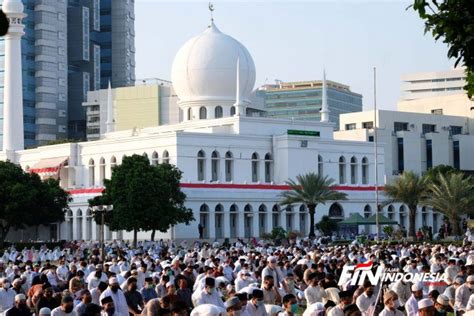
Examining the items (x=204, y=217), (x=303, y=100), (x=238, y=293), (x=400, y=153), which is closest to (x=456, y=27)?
(x=238, y=293)

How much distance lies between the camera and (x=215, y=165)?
80188mm

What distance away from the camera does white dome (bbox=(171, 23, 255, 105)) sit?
83812 mm

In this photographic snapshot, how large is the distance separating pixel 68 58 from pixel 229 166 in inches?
2396

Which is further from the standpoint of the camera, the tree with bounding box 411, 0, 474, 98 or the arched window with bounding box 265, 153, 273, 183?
the arched window with bounding box 265, 153, 273, 183

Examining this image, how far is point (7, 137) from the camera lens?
93.5m

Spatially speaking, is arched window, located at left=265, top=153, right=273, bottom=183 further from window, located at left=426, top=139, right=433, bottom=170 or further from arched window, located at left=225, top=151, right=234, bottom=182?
window, located at left=426, top=139, right=433, bottom=170

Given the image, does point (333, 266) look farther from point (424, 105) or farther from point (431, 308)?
point (424, 105)

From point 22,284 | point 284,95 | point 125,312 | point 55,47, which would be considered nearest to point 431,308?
point 125,312

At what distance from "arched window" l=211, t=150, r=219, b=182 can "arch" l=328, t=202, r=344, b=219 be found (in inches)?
337

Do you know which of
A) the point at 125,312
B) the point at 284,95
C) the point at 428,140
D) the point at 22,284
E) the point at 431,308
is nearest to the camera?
the point at 431,308

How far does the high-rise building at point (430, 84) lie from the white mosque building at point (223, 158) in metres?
89.5

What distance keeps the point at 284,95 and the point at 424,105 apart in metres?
60.0

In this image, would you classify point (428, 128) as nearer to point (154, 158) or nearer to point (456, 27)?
point (154, 158)

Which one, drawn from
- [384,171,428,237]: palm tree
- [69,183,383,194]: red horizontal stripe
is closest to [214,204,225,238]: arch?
[69,183,383,194]: red horizontal stripe
